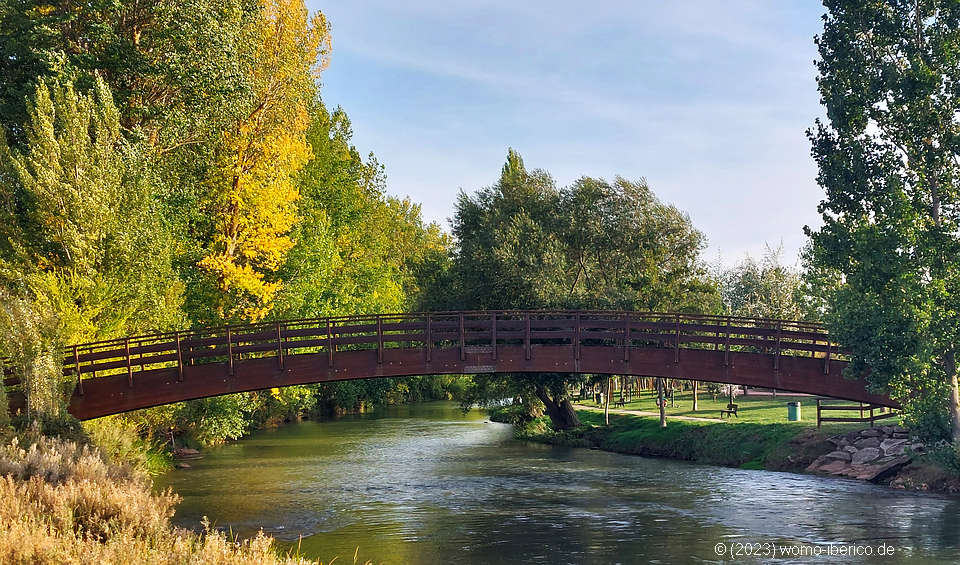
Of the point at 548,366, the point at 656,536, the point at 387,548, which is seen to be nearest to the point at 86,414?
the point at 387,548

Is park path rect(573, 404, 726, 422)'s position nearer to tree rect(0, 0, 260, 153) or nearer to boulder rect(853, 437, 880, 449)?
boulder rect(853, 437, 880, 449)

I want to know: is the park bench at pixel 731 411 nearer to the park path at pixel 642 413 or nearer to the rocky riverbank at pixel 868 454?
the park path at pixel 642 413

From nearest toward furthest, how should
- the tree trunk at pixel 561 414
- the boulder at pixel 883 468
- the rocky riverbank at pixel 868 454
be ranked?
the boulder at pixel 883 468, the rocky riverbank at pixel 868 454, the tree trunk at pixel 561 414

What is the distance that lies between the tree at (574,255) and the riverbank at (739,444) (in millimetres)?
3786

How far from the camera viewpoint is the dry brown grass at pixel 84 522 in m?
12.1

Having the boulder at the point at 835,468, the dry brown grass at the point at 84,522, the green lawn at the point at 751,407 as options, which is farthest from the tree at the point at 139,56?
the green lawn at the point at 751,407

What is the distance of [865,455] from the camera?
3409 cm

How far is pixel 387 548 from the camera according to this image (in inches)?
877

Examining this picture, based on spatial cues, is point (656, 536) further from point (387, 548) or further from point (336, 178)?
point (336, 178)

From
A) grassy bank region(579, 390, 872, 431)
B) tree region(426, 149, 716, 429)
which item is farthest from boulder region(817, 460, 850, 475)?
tree region(426, 149, 716, 429)

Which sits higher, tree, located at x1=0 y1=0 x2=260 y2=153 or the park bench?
tree, located at x1=0 y1=0 x2=260 y2=153

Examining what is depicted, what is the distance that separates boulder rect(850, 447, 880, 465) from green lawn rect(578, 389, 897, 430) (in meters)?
2.86

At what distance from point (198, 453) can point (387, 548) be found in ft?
87.7

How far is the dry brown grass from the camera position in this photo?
12.1 meters
